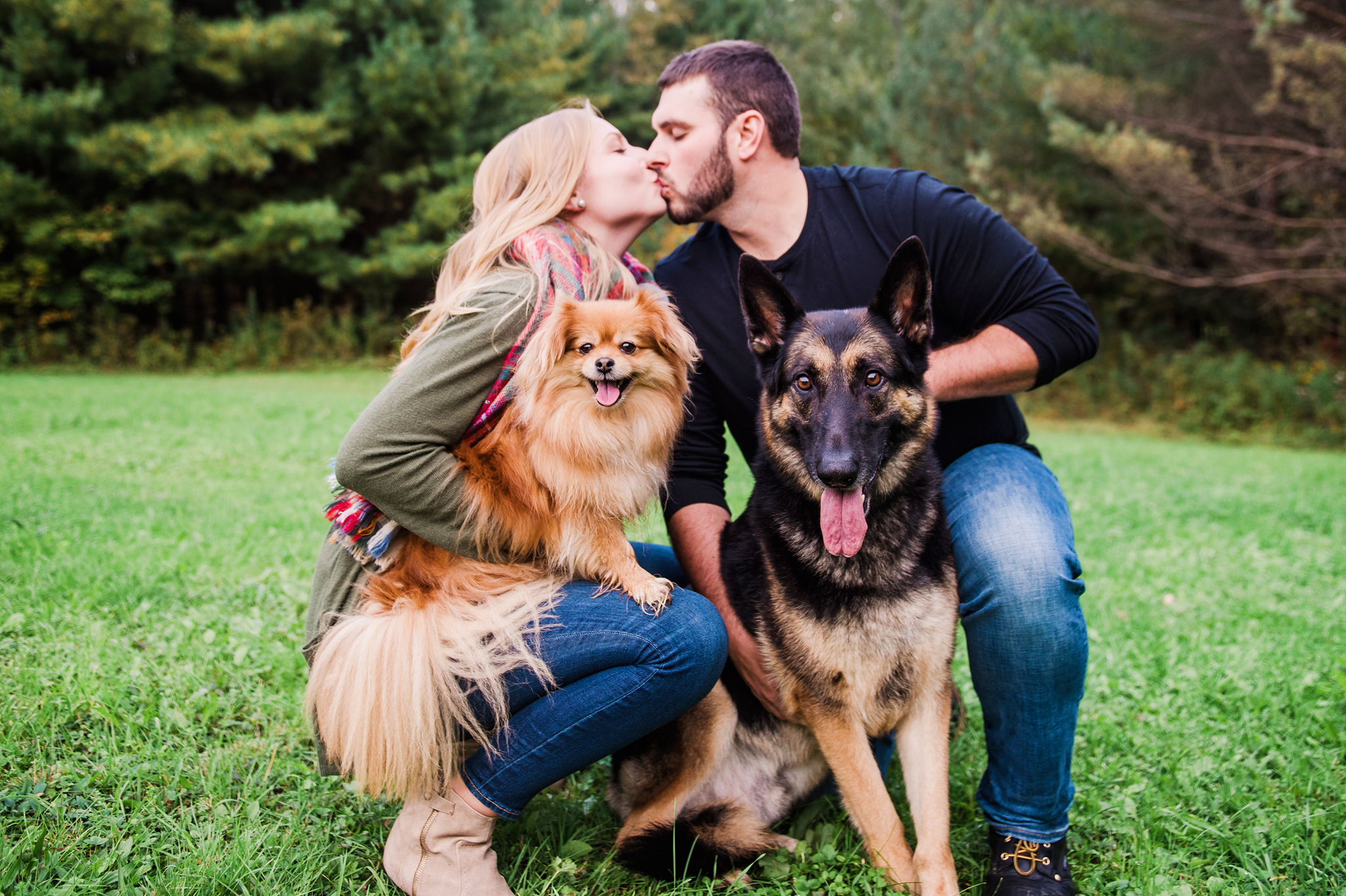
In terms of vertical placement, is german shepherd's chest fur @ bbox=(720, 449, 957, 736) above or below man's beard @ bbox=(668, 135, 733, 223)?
below

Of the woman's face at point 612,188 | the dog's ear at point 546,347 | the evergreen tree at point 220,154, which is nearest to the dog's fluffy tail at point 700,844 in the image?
the dog's ear at point 546,347

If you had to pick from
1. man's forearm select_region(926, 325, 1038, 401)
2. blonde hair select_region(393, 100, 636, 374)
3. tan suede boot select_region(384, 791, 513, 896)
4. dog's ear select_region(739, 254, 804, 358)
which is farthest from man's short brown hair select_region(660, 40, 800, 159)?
tan suede boot select_region(384, 791, 513, 896)

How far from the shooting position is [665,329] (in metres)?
2.38

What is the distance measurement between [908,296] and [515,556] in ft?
4.39

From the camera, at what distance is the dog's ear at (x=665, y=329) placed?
7.75 ft

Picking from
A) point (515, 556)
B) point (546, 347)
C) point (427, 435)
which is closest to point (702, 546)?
point (515, 556)

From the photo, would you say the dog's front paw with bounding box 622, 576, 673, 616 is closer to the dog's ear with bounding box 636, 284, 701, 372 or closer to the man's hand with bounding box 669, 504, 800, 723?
the man's hand with bounding box 669, 504, 800, 723

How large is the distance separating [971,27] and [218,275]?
16430mm

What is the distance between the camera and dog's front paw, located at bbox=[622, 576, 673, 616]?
2.20 metres

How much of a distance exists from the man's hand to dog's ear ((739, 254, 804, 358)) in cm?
62

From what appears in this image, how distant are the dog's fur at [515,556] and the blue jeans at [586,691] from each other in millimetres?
54

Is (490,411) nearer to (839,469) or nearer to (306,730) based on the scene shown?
(839,469)

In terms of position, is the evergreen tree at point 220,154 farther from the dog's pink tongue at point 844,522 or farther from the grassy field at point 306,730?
the dog's pink tongue at point 844,522

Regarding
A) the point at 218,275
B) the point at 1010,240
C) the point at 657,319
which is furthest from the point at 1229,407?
the point at 218,275
